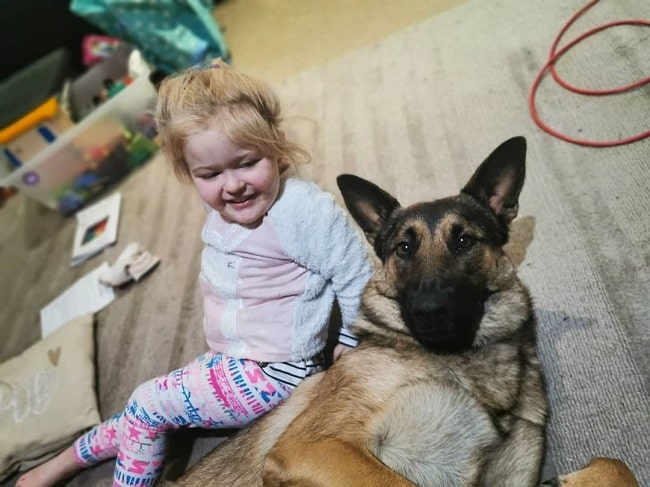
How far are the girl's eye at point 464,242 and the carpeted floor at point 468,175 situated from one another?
1.98ft

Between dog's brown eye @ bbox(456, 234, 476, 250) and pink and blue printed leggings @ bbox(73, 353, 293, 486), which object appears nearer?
dog's brown eye @ bbox(456, 234, 476, 250)

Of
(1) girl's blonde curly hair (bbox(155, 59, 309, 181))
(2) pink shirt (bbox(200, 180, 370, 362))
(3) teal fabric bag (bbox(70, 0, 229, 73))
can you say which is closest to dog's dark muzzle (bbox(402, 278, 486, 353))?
(2) pink shirt (bbox(200, 180, 370, 362))

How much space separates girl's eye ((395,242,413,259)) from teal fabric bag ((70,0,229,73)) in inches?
141

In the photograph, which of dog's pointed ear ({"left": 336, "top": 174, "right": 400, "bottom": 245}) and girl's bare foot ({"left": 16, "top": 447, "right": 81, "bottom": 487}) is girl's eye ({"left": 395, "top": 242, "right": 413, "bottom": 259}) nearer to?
dog's pointed ear ({"left": 336, "top": 174, "right": 400, "bottom": 245})

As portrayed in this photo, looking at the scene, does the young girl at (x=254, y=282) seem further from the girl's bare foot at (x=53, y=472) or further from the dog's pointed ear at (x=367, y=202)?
the girl's bare foot at (x=53, y=472)

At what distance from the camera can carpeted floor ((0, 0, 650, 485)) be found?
183 centimetres

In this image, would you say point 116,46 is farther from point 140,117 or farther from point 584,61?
point 584,61

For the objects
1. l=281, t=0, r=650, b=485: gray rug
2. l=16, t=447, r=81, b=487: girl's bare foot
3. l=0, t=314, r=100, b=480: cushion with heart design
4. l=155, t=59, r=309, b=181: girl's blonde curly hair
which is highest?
l=155, t=59, r=309, b=181: girl's blonde curly hair

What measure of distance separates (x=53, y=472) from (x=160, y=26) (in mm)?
3805

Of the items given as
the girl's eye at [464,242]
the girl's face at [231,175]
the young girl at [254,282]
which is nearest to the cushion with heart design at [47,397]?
the young girl at [254,282]

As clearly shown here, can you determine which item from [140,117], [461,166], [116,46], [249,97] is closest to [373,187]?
[249,97]

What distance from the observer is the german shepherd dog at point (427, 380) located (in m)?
1.50

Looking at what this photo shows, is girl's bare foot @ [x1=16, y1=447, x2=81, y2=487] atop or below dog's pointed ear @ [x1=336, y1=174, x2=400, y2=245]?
below

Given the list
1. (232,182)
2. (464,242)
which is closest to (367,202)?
(464,242)
